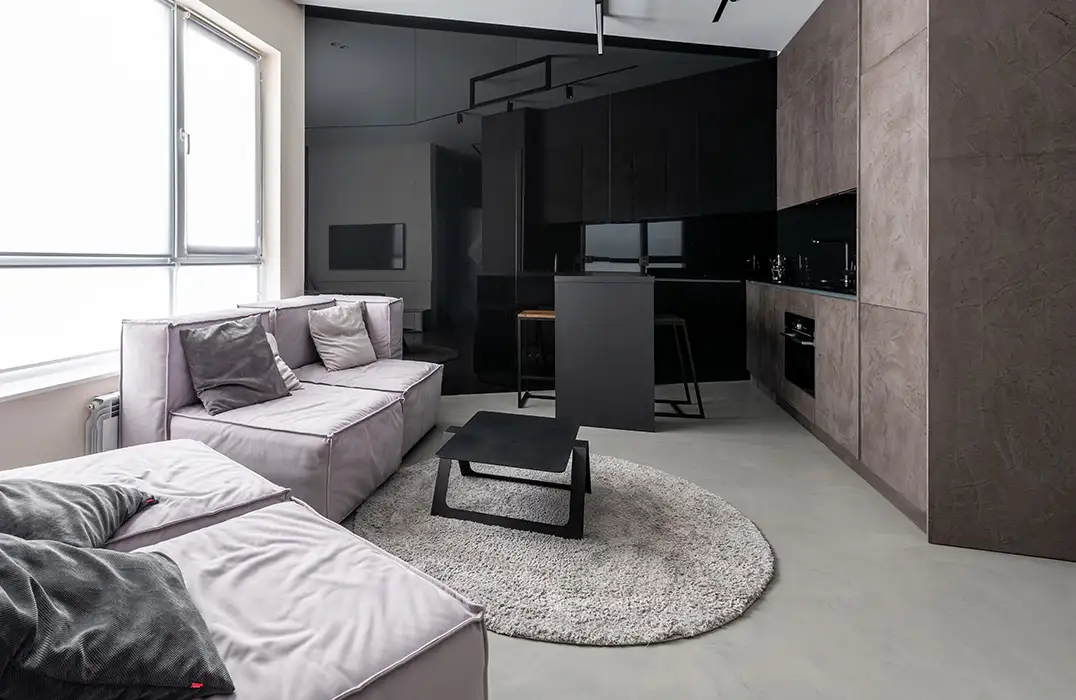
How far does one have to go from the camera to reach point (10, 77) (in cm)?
251

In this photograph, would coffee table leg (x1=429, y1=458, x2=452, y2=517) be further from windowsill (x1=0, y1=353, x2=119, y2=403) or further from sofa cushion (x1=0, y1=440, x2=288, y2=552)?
windowsill (x1=0, y1=353, x2=119, y2=403)

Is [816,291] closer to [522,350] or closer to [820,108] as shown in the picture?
[820,108]

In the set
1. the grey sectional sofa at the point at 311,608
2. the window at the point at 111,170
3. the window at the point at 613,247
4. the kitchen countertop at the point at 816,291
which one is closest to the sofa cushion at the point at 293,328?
the window at the point at 111,170

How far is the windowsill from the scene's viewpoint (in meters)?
2.42

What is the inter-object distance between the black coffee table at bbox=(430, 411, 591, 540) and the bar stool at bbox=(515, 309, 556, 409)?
2053mm

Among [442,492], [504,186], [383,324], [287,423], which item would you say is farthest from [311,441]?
[504,186]

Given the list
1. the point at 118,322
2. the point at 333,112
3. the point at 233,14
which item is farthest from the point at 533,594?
the point at 333,112

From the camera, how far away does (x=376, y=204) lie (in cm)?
496

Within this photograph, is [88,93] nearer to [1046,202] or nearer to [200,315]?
[200,315]

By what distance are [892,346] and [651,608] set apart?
1.76 m

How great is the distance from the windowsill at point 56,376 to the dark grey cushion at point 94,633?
1.69 m

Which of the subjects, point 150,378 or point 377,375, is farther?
point 377,375

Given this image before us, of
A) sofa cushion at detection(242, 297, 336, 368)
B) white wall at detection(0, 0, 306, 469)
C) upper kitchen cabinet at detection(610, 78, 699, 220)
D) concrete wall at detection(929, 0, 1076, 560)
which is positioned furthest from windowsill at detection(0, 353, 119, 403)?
upper kitchen cabinet at detection(610, 78, 699, 220)

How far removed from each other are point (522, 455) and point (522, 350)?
2.90 m
